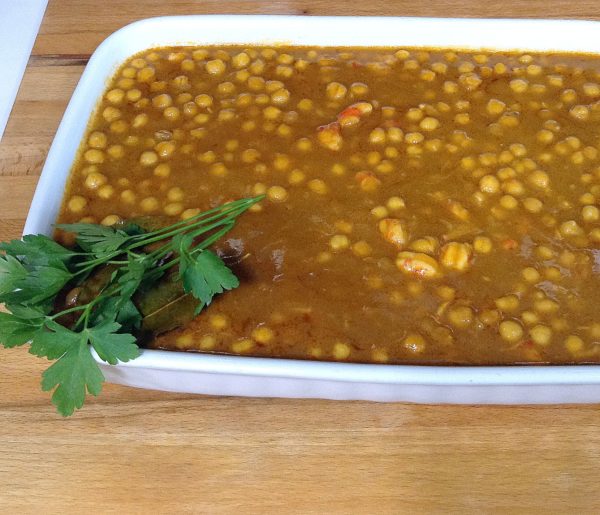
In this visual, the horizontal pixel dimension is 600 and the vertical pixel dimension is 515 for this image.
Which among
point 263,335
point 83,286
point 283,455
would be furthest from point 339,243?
point 83,286

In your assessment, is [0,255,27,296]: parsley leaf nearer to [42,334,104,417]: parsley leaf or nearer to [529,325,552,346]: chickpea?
[42,334,104,417]: parsley leaf

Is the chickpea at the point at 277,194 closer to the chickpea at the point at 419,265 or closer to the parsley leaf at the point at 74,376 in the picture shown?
the chickpea at the point at 419,265

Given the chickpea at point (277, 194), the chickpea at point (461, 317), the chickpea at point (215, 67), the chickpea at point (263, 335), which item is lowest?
the chickpea at point (263, 335)

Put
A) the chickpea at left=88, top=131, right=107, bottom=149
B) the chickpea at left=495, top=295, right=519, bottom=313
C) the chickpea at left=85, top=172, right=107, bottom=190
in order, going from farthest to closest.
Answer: the chickpea at left=88, top=131, right=107, bottom=149 < the chickpea at left=85, top=172, right=107, bottom=190 < the chickpea at left=495, top=295, right=519, bottom=313

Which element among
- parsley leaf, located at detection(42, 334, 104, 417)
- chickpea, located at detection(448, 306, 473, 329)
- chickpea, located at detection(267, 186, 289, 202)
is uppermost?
chickpea, located at detection(267, 186, 289, 202)

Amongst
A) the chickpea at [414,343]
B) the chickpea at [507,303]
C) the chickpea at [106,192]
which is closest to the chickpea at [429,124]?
the chickpea at [507,303]

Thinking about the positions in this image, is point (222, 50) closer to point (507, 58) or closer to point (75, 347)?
point (507, 58)

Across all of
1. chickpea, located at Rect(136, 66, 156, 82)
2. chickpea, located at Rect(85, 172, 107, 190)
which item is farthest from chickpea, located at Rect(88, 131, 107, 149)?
chickpea, located at Rect(136, 66, 156, 82)

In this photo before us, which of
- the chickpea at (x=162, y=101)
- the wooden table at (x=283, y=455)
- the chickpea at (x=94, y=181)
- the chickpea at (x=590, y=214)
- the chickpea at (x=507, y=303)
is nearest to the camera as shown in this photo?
the wooden table at (x=283, y=455)

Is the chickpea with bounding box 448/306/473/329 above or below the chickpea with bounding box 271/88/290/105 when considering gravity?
below
